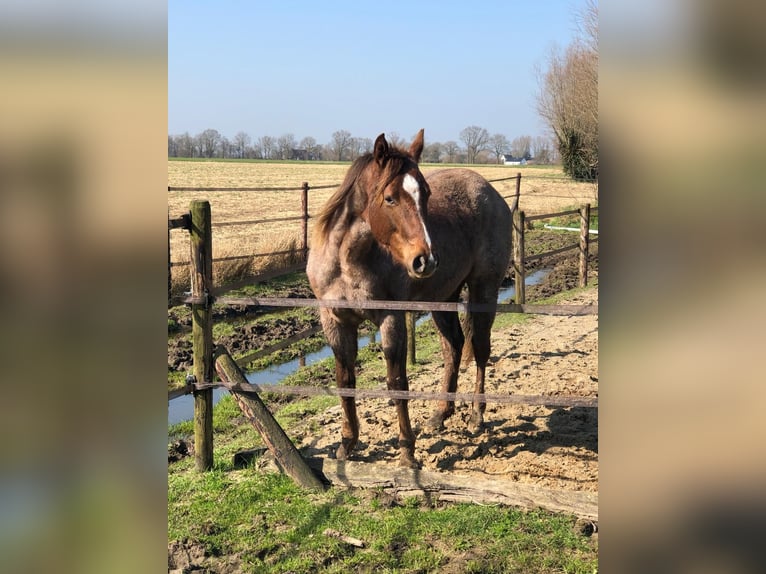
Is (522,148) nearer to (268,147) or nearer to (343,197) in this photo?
(268,147)

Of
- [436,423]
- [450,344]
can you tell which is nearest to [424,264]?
[436,423]

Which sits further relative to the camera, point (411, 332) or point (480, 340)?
point (411, 332)

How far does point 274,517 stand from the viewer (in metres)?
3.31

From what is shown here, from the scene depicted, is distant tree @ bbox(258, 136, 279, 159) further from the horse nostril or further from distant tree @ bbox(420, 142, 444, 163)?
the horse nostril

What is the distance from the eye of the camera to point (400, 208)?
3.49 m

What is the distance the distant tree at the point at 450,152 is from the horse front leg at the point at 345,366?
50657mm

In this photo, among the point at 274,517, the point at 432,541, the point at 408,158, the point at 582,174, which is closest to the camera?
the point at 432,541

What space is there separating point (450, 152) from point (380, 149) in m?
50.9

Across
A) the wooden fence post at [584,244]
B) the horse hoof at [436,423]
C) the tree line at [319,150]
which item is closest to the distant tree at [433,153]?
the tree line at [319,150]

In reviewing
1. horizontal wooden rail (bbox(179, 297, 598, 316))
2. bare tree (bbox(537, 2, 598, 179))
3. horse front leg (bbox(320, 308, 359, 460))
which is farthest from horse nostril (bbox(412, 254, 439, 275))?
bare tree (bbox(537, 2, 598, 179))

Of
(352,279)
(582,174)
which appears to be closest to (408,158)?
(352,279)
